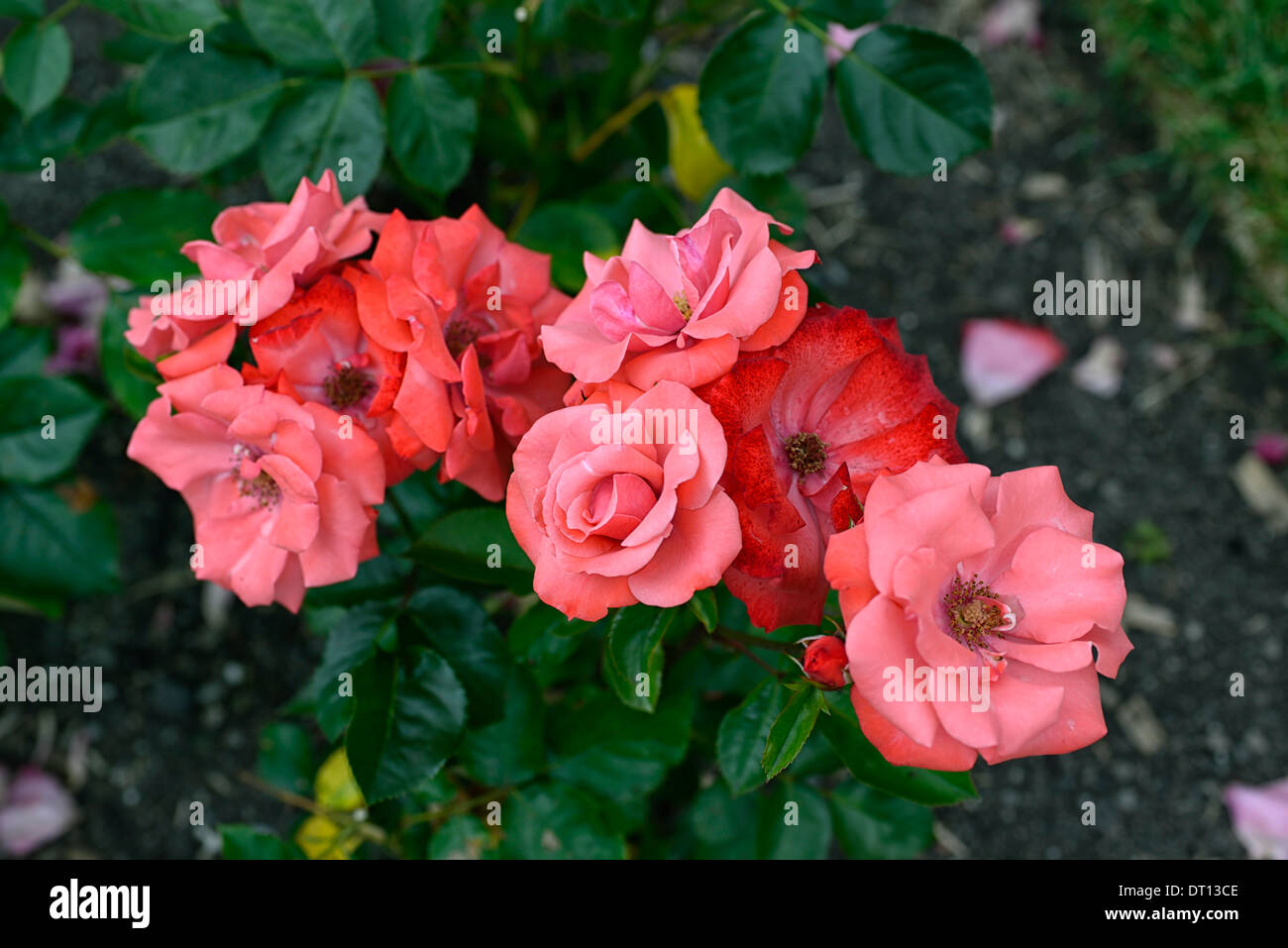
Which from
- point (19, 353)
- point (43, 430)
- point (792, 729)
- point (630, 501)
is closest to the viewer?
→ point (630, 501)

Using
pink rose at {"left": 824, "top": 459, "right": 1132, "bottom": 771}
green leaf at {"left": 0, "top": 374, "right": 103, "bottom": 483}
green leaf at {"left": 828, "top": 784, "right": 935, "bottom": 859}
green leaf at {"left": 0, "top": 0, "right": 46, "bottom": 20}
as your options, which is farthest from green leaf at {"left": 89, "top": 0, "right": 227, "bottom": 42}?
green leaf at {"left": 828, "top": 784, "right": 935, "bottom": 859}

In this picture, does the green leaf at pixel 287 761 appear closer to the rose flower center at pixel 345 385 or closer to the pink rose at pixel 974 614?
the rose flower center at pixel 345 385

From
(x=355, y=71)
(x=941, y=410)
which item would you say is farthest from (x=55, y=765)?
(x=941, y=410)

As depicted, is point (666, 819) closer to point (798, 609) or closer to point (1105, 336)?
point (798, 609)

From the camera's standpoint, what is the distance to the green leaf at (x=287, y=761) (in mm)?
1778

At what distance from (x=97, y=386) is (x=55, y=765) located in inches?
34.7

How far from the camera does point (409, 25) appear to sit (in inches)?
55.7

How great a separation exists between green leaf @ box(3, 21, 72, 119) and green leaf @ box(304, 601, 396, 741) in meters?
0.95

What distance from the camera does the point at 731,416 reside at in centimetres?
96

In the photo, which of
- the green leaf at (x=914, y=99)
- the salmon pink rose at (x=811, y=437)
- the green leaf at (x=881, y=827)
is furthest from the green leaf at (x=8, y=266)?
the green leaf at (x=881, y=827)

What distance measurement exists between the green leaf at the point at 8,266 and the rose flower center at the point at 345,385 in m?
0.77

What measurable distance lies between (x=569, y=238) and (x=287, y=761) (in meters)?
1.11

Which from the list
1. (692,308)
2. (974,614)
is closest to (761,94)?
(692,308)

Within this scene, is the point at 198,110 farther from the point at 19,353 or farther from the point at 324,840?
the point at 324,840
